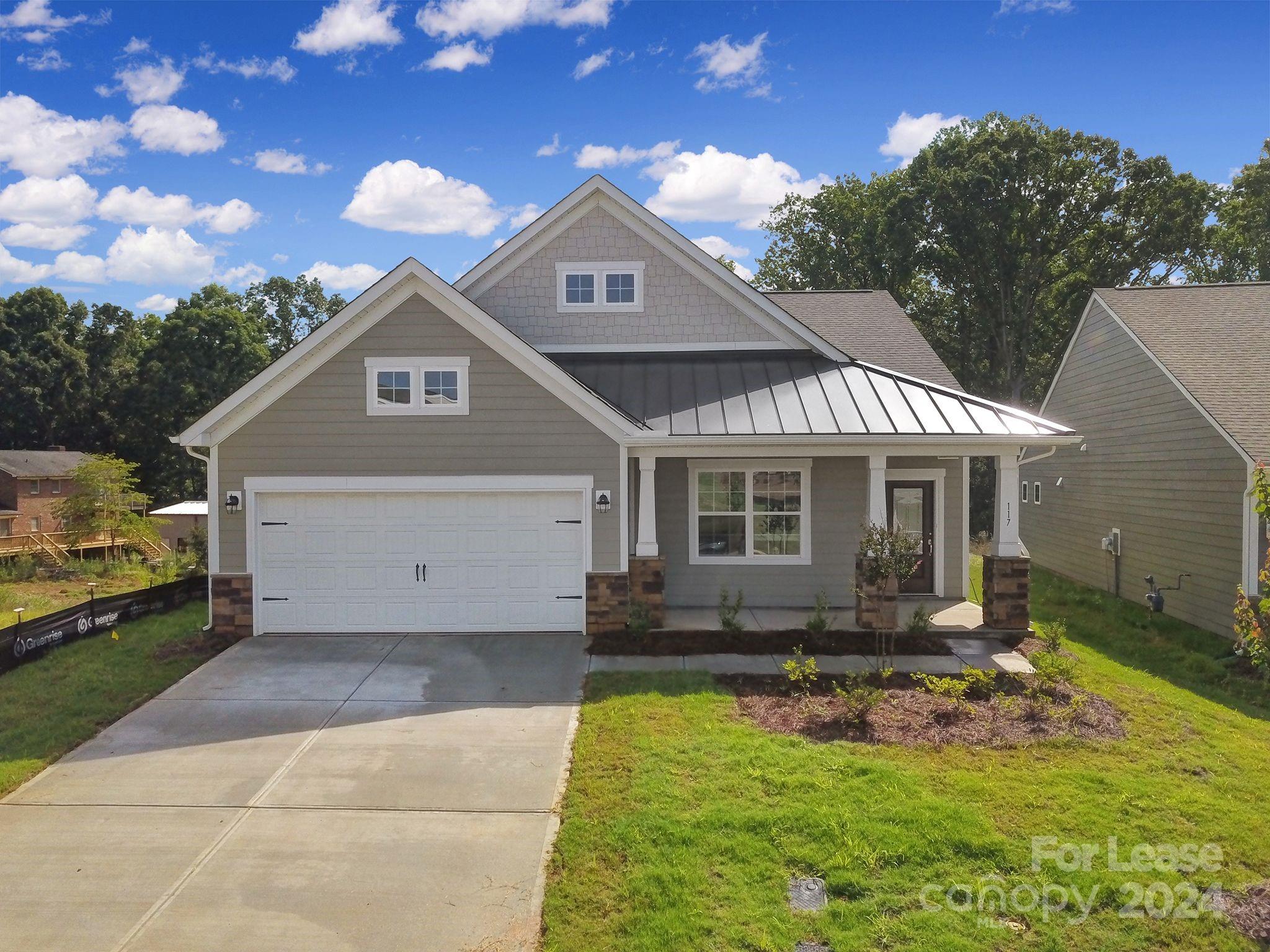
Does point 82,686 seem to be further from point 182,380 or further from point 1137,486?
point 182,380

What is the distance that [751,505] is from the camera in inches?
488

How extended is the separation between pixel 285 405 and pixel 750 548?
710cm

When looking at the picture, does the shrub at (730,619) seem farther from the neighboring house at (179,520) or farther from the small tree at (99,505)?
the small tree at (99,505)

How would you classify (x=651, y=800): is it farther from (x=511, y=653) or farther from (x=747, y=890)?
(x=511, y=653)

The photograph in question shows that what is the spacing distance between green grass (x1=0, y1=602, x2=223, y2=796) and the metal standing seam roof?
667cm

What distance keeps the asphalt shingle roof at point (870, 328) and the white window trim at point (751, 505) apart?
264 centimetres

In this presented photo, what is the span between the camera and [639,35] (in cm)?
1391

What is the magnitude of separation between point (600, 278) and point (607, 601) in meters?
5.53

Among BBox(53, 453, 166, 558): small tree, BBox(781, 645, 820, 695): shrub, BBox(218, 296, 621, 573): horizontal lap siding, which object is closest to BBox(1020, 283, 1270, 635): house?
BBox(781, 645, 820, 695): shrub

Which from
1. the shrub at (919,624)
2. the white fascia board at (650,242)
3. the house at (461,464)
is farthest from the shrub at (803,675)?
the white fascia board at (650,242)

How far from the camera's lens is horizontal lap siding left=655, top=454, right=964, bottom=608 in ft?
40.4

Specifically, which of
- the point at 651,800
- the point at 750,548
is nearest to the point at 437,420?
the point at 750,548

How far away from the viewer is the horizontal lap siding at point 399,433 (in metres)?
10.5

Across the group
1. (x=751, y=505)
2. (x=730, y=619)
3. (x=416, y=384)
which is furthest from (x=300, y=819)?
(x=751, y=505)
